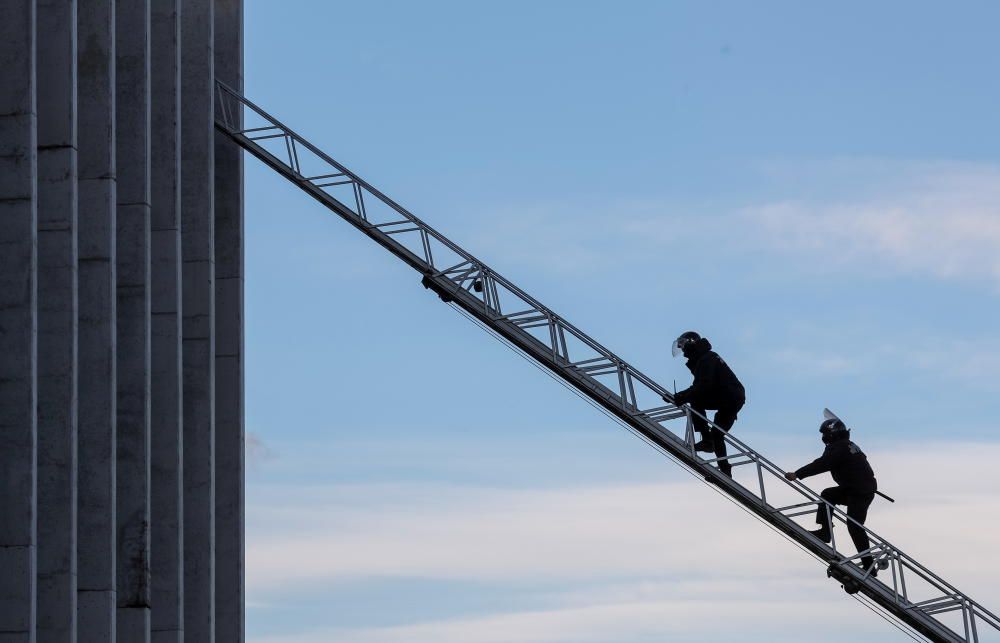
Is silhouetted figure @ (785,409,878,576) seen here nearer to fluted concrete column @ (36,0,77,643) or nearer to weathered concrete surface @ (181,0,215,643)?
weathered concrete surface @ (181,0,215,643)

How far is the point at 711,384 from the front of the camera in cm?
2656

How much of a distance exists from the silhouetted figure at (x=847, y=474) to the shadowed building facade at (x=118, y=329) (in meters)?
9.13

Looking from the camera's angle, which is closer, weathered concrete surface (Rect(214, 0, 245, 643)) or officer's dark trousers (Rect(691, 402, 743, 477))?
officer's dark trousers (Rect(691, 402, 743, 477))

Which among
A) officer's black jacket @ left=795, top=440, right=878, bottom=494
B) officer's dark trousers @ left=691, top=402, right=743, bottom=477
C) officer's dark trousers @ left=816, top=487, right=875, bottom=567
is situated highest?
officer's dark trousers @ left=691, top=402, right=743, bottom=477

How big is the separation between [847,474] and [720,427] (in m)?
2.08

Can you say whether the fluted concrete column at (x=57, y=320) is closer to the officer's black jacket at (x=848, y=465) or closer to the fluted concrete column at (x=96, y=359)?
the fluted concrete column at (x=96, y=359)

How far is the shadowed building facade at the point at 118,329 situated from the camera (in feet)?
70.4

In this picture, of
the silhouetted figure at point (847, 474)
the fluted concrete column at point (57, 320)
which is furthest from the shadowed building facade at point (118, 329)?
the silhouetted figure at point (847, 474)

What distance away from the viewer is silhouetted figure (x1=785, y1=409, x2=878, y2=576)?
83.7 feet

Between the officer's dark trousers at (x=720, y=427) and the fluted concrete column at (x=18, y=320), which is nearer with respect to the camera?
the fluted concrete column at (x=18, y=320)

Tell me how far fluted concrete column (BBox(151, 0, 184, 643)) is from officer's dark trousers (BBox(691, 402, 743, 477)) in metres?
7.70

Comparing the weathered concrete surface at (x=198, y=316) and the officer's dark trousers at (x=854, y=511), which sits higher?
the weathered concrete surface at (x=198, y=316)

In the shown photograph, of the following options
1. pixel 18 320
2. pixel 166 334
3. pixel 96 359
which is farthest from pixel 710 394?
pixel 18 320

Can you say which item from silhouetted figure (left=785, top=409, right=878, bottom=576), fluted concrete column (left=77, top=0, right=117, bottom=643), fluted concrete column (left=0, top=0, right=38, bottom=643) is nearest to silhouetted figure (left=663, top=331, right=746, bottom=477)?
silhouetted figure (left=785, top=409, right=878, bottom=576)
